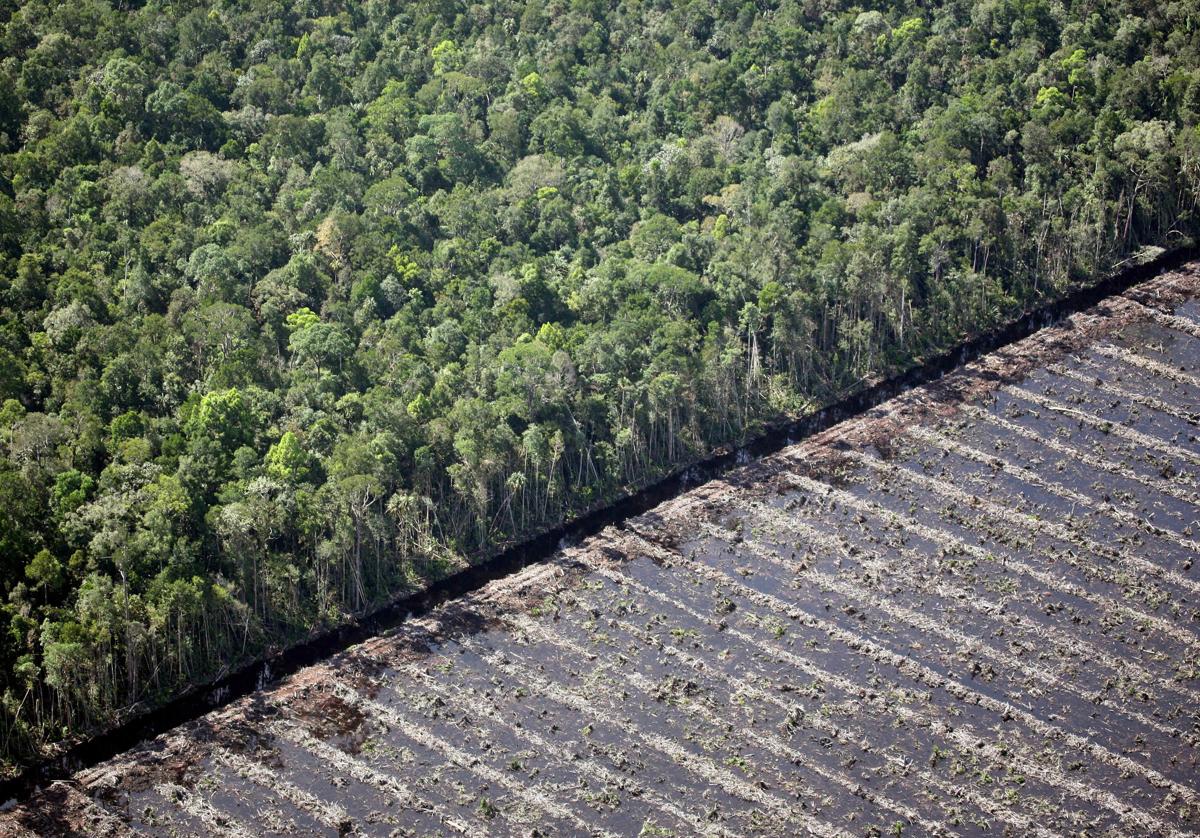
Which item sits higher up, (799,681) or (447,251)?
(447,251)

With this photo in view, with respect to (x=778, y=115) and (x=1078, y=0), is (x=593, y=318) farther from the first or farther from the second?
(x=1078, y=0)

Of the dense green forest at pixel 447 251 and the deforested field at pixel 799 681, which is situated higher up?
the dense green forest at pixel 447 251

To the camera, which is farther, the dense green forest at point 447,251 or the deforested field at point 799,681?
the dense green forest at point 447,251

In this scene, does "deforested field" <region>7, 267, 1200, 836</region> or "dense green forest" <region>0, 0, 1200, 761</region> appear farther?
"dense green forest" <region>0, 0, 1200, 761</region>

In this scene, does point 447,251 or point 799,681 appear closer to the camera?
point 799,681
